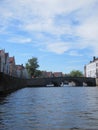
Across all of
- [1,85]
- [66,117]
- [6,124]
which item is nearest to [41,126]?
[6,124]

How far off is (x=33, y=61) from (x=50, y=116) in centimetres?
16340

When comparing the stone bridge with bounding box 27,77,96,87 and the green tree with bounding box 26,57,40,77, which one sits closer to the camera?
the stone bridge with bounding box 27,77,96,87

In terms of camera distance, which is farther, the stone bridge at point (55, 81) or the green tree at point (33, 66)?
the green tree at point (33, 66)

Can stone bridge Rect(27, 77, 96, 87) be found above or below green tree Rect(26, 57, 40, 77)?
below

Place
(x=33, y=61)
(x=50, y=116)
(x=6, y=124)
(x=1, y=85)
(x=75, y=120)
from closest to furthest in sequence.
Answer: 1. (x=6, y=124)
2. (x=75, y=120)
3. (x=50, y=116)
4. (x=1, y=85)
5. (x=33, y=61)

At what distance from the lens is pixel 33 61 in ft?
622

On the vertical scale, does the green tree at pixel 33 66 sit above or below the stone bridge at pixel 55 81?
above

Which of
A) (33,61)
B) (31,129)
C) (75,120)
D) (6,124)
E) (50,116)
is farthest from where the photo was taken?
(33,61)

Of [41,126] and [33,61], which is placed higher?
[33,61]

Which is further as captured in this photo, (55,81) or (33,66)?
(33,66)

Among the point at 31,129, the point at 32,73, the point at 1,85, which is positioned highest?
the point at 32,73

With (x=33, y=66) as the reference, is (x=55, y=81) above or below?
below

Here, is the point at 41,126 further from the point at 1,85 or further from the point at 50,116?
the point at 1,85

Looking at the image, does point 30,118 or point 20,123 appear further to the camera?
point 30,118
